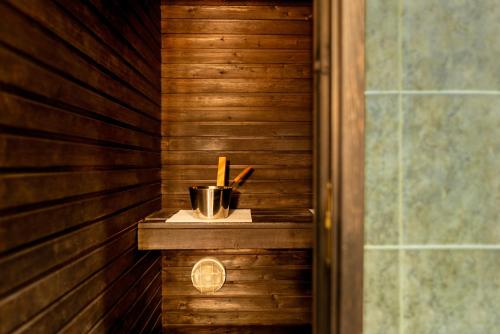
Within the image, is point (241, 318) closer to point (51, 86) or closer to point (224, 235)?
point (224, 235)

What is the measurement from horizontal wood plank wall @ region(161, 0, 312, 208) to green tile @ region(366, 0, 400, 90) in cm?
214

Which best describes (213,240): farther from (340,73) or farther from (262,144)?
(340,73)

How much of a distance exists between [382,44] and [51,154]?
1.27 meters

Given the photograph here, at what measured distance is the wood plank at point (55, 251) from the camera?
1.07 metres

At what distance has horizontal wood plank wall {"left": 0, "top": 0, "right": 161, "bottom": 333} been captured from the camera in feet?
3.61

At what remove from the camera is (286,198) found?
3.10 metres

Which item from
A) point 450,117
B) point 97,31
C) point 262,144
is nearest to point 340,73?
point 450,117

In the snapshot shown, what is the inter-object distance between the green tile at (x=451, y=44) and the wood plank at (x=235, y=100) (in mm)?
2123

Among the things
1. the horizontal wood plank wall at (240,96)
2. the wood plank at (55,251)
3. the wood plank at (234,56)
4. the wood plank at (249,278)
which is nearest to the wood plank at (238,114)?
the horizontal wood plank wall at (240,96)

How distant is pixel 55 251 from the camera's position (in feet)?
4.37

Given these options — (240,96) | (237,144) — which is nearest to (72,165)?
(237,144)

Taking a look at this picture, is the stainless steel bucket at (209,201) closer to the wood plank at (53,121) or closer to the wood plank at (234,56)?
the wood plank at (53,121)

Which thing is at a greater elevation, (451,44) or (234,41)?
(234,41)

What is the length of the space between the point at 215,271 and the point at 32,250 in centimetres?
198
